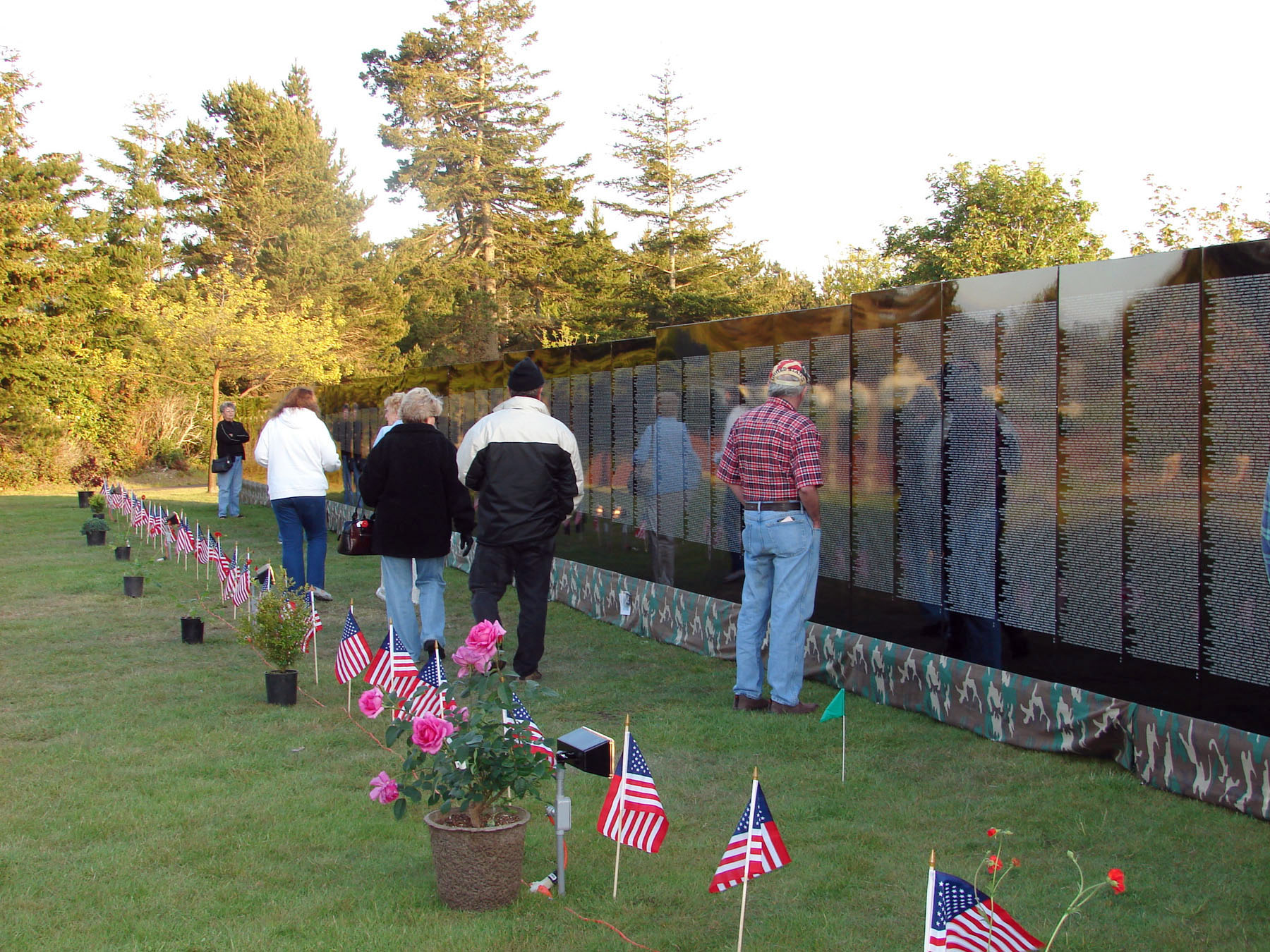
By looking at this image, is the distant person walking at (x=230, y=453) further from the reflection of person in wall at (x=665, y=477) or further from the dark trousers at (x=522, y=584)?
the dark trousers at (x=522, y=584)

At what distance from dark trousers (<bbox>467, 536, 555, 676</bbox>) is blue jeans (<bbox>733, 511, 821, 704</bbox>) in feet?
4.71

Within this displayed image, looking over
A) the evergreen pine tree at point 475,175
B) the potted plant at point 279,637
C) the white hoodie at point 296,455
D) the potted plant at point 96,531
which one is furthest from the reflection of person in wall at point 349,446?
the evergreen pine tree at point 475,175

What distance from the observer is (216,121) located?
44438 millimetres

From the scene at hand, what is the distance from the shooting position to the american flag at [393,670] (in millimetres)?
5840

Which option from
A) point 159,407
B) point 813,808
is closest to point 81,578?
point 813,808

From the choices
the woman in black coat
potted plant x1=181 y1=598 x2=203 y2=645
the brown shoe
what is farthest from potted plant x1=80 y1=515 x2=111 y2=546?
the brown shoe

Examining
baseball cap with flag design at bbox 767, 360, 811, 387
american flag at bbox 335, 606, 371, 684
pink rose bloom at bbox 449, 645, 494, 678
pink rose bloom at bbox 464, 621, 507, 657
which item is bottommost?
american flag at bbox 335, 606, 371, 684

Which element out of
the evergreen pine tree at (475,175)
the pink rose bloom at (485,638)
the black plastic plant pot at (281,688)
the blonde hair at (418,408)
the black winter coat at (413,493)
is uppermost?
the evergreen pine tree at (475,175)

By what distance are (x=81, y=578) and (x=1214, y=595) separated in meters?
11.2

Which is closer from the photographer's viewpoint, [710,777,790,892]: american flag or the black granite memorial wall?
[710,777,790,892]: american flag

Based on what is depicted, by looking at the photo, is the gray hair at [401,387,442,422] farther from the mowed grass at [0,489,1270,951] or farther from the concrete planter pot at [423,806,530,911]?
the concrete planter pot at [423,806,530,911]

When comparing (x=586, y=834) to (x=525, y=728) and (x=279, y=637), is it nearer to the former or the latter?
(x=525, y=728)

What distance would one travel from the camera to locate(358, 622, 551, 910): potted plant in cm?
358

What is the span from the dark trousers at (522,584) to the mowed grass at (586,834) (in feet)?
1.31
